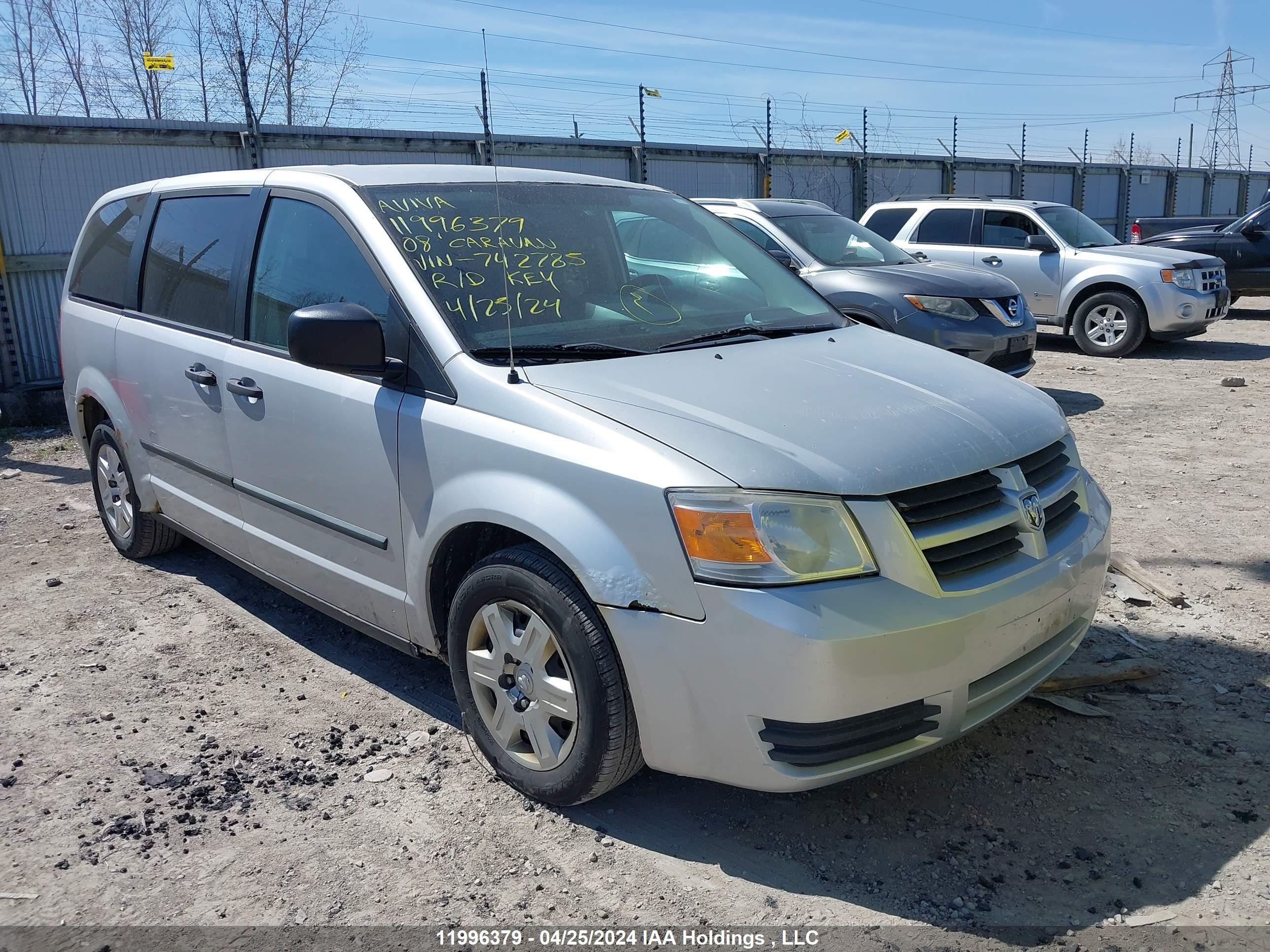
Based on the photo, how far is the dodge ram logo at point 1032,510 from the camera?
2945 mm

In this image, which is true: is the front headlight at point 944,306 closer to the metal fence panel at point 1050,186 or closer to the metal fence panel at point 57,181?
the metal fence panel at point 57,181

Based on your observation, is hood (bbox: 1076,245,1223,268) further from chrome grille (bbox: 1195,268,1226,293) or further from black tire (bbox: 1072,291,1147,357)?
black tire (bbox: 1072,291,1147,357)

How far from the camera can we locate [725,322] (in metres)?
3.73

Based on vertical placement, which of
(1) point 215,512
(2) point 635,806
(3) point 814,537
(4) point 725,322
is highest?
(4) point 725,322

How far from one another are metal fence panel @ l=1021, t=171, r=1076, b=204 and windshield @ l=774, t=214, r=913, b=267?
16778 millimetres

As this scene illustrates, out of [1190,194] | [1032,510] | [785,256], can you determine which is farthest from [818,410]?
[1190,194]

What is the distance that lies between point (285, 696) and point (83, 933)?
4.43ft

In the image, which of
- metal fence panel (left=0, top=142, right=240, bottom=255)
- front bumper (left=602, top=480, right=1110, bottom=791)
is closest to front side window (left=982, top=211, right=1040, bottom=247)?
metal fence panel (left=0, top=142, right=240, bottom=255)

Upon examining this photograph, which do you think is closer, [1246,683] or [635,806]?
[635,806]

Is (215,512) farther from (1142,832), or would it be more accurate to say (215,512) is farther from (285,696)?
(1142,832)

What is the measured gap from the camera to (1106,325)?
Answer: 11891mm

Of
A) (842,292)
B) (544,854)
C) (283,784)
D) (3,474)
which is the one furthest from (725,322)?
(3,474)

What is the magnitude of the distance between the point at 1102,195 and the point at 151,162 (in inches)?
978

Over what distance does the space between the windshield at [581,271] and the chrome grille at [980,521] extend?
1.05m
